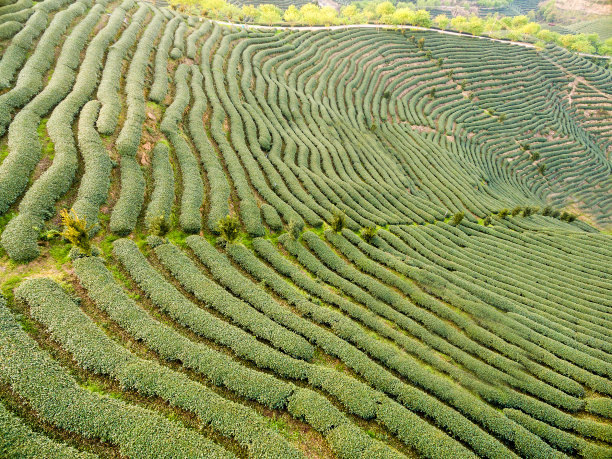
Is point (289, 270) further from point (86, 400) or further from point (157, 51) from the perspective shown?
point (157, 51)

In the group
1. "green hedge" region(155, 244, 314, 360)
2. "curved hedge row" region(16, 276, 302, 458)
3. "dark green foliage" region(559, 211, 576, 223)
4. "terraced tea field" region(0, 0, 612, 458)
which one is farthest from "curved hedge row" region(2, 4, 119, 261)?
"dark green foliage" region(559, 211, 576, 223)

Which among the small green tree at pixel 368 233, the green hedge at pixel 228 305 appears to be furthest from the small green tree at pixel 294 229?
the green hedge at pixel 228 305

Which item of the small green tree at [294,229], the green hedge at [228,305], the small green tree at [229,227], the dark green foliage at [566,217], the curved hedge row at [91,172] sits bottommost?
the dark green foliage at [566,217]

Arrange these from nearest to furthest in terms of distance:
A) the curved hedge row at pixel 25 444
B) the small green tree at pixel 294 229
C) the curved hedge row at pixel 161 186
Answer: the curved hedge row at pixel 25 444 < the curved hedge row at pixel 161 186 < the small green tree at pixel 294 229

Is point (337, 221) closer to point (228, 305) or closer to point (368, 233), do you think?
point (368, 233)

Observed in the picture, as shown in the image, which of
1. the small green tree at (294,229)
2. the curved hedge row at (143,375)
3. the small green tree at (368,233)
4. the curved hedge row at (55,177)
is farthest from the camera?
the small green tree at (368,233)

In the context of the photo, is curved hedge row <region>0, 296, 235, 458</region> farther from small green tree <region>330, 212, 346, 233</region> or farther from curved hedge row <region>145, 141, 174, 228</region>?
small green tree <region>330, 212, 346, 233</region>

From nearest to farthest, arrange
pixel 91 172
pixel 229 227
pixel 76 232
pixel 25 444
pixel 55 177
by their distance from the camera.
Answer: pixel 25 444
pixel 76 232
pixel 55 177
pixel 229 227
pixel 91 172

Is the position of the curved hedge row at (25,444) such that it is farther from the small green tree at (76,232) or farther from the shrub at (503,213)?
the shrub at (503,213)

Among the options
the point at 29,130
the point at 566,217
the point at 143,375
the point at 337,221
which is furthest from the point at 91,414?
the point at 566,217
